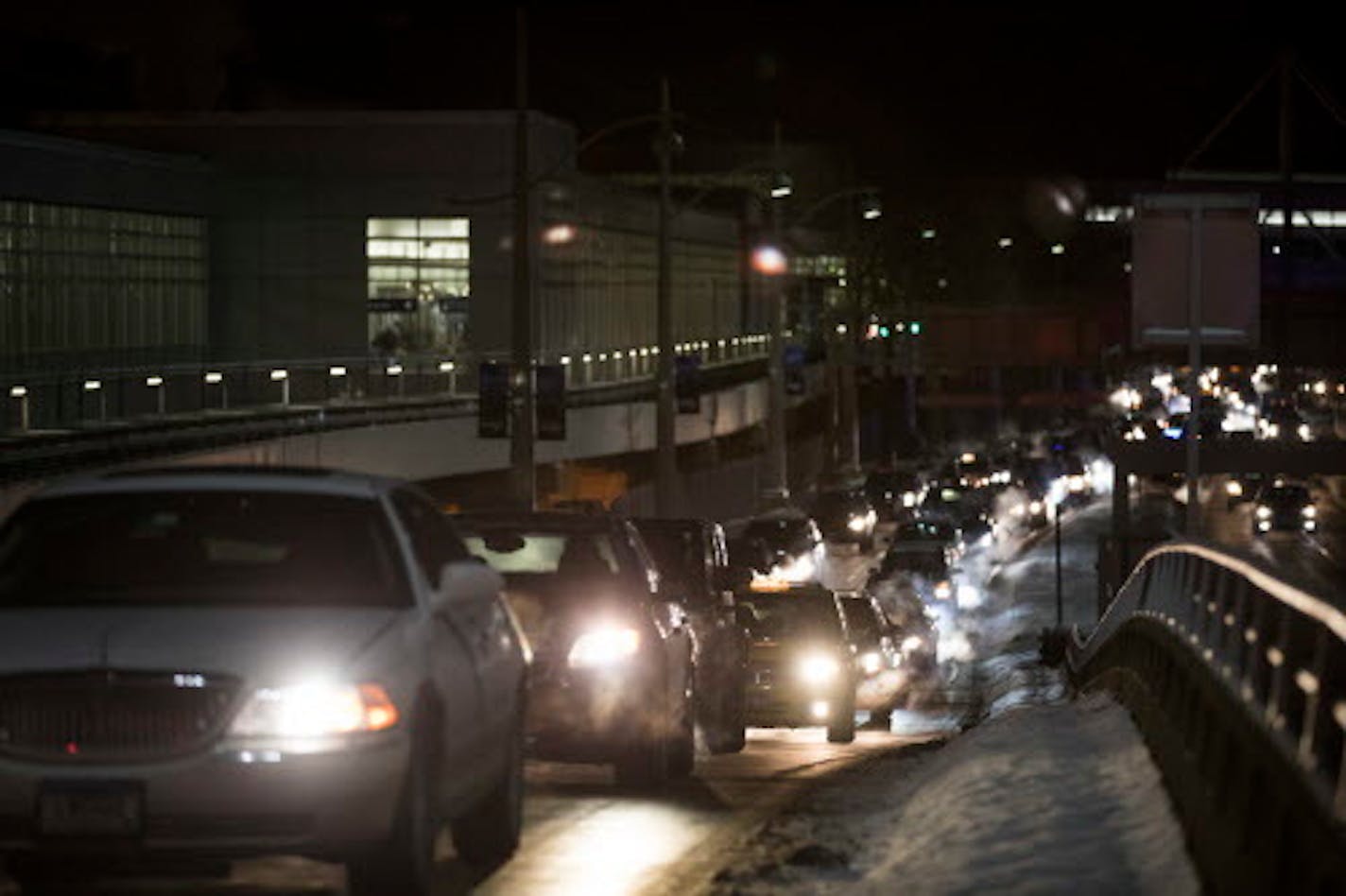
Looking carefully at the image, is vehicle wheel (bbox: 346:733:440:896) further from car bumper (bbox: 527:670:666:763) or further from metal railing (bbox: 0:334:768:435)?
metal railing (bbox: 0:334:768:435)

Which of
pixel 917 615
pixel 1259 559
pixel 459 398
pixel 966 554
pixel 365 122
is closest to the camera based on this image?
pixel 1259 559

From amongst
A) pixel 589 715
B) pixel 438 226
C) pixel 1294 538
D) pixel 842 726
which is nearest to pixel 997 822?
pixel 589 715

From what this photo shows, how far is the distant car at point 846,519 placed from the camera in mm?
83312

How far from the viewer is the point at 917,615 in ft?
173

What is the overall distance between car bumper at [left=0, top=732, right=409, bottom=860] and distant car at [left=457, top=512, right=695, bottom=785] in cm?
580

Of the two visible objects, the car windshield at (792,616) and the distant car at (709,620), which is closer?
the distant car at (709,620)

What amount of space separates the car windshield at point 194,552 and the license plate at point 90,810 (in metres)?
0.84

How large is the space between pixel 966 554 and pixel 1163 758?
208 ft

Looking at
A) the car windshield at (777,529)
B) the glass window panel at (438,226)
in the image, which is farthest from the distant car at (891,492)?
the car windshield at (777,529)

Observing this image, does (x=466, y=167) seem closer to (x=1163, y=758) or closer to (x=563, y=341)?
(x=563, y=341)

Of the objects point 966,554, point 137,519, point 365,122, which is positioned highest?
point 365,122

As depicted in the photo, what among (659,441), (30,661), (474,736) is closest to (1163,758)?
(474,736)

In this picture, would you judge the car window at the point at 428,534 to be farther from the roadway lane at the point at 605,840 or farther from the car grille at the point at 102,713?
the car grille at the point at 102,713

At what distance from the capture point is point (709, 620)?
22562mm
